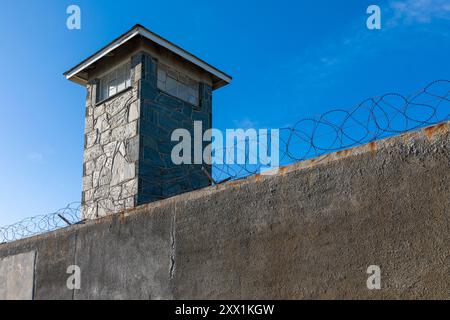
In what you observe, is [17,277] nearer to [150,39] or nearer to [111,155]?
[111,155]

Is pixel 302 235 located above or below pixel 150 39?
below

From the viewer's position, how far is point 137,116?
705 cm

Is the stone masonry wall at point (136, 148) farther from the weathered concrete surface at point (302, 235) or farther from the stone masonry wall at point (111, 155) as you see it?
the weathered concrete surface at point (302, 235)

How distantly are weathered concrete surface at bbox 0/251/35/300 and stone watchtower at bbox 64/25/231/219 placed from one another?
1446 millimetres

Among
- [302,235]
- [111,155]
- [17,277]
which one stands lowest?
[17,277]

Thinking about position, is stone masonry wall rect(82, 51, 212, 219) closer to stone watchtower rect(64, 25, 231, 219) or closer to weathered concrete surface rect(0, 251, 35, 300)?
stone watchtower rect(64, 25, 231, 219)

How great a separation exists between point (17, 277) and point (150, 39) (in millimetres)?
3847

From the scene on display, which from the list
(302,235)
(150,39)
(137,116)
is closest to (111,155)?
(137,116)

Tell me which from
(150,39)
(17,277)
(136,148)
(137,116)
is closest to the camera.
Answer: (17,277)

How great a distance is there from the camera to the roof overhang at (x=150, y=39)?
7262 millimetres

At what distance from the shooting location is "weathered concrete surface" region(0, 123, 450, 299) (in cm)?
278

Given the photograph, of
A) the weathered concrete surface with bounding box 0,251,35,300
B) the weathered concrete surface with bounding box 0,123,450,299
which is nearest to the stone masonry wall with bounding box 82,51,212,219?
the weathered concrete surface with bounding box 0,251,35,300
